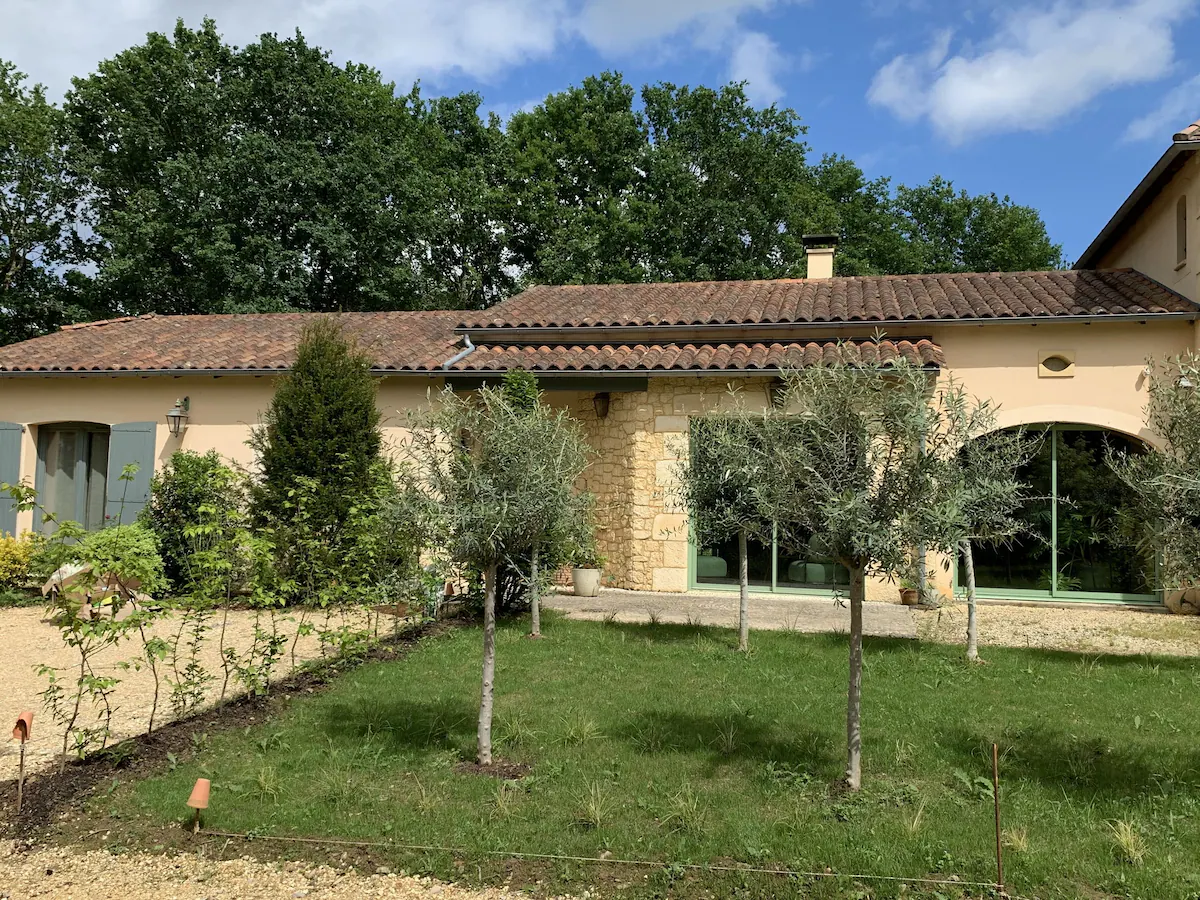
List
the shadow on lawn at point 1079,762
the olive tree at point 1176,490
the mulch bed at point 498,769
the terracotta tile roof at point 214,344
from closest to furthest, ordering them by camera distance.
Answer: the olive tree at point 1176,490, the shadow on lawn at point 1079,762, the mulch bed at point 498,769, the terracotta tile roof at point 214,344

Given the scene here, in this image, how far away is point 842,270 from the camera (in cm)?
2812

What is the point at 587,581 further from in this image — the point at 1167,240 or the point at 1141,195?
the point at 1167,240

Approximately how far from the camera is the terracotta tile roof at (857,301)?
11453mm

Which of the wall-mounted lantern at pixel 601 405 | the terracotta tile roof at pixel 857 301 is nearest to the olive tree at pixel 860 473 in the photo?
the wall-mounted lantern at pixel 601 405

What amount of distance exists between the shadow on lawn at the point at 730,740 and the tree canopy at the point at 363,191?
2036 centimetres

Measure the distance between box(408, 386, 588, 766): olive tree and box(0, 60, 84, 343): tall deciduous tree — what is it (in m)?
24.1

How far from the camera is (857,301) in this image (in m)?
13.1

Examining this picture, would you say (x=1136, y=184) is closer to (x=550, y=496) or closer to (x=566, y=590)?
(x=566, y=590)

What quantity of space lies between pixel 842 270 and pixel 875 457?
25238 mm

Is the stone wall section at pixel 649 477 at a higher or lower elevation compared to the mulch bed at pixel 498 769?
higher

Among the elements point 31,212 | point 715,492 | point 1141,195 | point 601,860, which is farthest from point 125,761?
point 31,212

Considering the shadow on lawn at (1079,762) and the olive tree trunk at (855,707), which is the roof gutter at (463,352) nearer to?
the olive tree trunk at (855,707)

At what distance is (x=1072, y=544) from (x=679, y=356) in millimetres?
5881

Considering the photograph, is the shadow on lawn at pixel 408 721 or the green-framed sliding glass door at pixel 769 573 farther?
the green-framed sliding glass door at pixel 769 573
